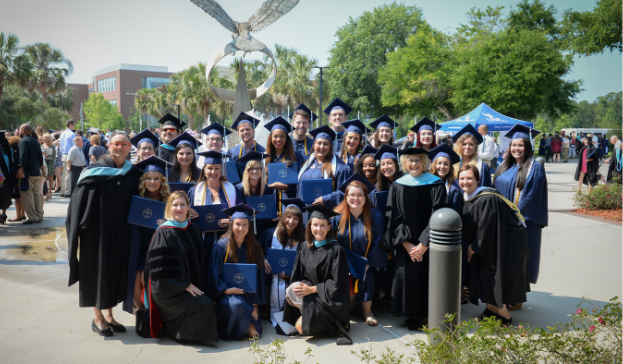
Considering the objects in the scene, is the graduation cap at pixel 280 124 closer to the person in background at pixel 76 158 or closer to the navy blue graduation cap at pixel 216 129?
the navy blue graduation cap at pixel 216 129

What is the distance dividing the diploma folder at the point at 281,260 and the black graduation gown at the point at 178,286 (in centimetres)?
81

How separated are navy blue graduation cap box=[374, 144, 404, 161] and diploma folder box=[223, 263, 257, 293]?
78.2 inches

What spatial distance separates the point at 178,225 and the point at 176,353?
3.66 feet

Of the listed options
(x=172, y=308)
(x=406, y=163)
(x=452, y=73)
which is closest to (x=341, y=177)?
(x=406, y=163)

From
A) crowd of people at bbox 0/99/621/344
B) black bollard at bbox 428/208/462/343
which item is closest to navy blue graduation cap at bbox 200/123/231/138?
crowd of people at bbox 0/99/621/344

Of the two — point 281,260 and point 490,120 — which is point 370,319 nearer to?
point 281,260

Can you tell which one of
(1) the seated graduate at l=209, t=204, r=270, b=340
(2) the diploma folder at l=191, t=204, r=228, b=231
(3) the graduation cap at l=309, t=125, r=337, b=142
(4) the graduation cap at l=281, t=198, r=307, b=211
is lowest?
(1) the seated graduate at l=209, t=204, r=270, b=340

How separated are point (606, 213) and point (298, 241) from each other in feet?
28.8

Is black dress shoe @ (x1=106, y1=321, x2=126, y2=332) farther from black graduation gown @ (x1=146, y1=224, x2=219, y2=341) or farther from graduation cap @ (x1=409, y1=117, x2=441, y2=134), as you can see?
graduation cap @ (x1=409, y1=117, x2=441, y2=134)

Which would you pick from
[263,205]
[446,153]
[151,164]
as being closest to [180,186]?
[151,164]

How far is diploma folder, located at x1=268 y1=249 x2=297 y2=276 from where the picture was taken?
4.71 meters

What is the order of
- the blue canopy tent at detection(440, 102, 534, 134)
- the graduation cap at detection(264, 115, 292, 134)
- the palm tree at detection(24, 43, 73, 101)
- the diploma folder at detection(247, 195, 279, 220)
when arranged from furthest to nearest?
the palm tree at detection(24, 43, 73, 101) < the blue canopy tent at detection(440, 102, 534, 134) < the graduation cap at detection(264, 115, 292, 134) < the diploma folder at detection(247, 195, 279, 220)

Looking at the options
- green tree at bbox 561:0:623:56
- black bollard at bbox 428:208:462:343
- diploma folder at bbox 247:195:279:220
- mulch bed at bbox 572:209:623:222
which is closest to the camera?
black bollard at bbox 428:208:462:343

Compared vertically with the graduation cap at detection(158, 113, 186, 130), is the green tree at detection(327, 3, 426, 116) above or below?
above
